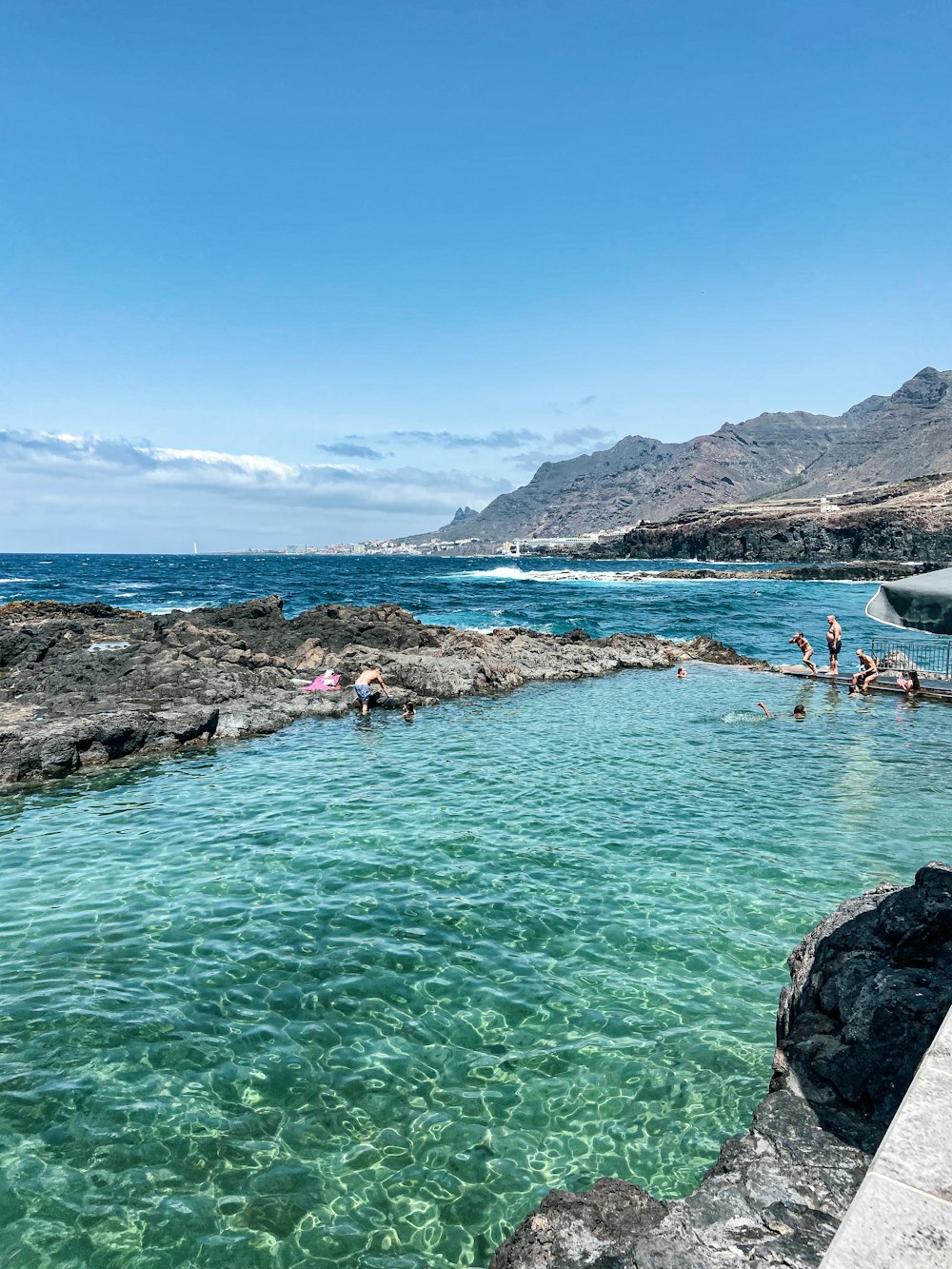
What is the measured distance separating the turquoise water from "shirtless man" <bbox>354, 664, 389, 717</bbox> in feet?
24.0

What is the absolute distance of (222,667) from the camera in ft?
96.5

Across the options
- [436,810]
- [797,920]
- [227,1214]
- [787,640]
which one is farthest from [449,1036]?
[787,640]

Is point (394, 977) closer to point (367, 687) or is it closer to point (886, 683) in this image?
point (367, 687)

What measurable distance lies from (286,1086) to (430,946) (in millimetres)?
3079

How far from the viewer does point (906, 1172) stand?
349 centimetres

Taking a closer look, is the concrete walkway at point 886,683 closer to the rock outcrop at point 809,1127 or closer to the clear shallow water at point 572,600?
the clear shallow water at point 572,600

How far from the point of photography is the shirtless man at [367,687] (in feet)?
86.8

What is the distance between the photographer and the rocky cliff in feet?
444

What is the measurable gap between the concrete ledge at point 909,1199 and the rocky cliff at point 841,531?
131436 mm

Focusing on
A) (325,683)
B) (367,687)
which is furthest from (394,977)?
(325,683)

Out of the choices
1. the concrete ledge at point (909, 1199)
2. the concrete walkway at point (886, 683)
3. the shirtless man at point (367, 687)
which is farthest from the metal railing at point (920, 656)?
the concrete ledge at point (909, 1199)

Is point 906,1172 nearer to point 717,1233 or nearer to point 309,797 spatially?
point 717,1233

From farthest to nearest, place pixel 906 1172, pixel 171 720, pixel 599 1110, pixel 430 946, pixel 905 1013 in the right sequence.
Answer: pixel 171 720
pixel 430 946
pixel 599 1110
pixel 905 1013
pixel 906 1172

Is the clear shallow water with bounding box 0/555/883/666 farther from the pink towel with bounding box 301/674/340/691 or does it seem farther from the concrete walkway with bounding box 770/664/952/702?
the pink towel with bounding box 301/674/340/691
